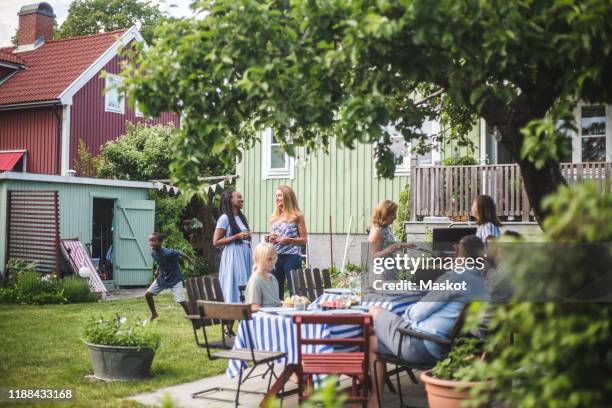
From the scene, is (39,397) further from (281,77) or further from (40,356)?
(281,77)

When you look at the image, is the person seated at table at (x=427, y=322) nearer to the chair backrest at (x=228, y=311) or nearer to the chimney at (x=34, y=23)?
the chair backrest at (x=228, y=311)

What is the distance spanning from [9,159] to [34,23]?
6.67m

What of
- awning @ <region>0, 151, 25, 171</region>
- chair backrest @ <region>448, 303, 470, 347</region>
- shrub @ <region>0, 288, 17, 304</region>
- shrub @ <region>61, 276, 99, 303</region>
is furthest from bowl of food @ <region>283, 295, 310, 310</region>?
awning @ <region>0, 151, 25, 171</region>

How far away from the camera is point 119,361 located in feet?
23.2

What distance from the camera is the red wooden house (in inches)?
899

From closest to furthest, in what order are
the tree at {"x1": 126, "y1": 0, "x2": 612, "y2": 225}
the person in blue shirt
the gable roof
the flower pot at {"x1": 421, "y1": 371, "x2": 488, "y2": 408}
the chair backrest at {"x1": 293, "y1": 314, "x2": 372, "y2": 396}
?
the tree at {"x1": 126, "y1": 0, "x2": 612, "y2": 225}
the flower pot at {"x1": 421, "y1": 371, "x2": 488, "y2": 408}
the chair backrest at {"x1": 293, "y1": 314, "x2": 372, "y2": 396}
the person in blue shirt
the gable roof

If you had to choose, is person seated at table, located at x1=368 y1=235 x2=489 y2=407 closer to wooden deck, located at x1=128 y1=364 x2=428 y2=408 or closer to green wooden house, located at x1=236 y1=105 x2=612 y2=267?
wooden deck, located at x1=128 y1=364 x2=428 y2=408

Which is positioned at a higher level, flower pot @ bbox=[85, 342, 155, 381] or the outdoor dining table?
the outdoor dining table

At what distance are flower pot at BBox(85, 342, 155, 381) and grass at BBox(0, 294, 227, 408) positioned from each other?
132 millimetres

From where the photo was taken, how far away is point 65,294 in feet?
47.5

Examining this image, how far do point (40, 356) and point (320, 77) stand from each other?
5692 mm

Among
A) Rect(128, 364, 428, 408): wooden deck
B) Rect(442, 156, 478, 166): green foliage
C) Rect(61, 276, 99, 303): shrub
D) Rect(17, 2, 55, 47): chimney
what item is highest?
Rect(17, 2, 55, 47): chimney

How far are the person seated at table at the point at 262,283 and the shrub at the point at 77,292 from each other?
885 cm

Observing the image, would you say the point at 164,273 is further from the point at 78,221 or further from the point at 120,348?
the point at 78,221
